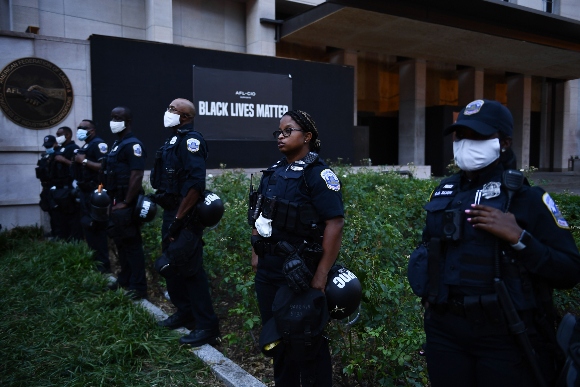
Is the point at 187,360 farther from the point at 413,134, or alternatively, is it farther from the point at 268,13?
the point at 413,134

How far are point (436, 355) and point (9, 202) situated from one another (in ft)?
29.8

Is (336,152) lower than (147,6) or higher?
lower

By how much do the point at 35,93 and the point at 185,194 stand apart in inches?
257

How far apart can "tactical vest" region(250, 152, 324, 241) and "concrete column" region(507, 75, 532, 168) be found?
25627 mm

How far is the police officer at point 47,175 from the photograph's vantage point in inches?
319

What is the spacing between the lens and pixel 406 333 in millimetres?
2982

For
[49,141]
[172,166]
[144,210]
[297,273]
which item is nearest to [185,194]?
[172,166]

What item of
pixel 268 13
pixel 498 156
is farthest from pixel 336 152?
pixel 498 156

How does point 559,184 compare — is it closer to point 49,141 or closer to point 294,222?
point 49,141

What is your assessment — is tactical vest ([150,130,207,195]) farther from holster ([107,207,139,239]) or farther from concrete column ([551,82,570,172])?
concrete column ([551,82,570,172])

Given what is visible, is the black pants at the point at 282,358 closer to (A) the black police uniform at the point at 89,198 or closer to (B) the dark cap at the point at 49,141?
(A) the black police uniform at the point at 89,198

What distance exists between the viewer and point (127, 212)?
17.6 ft

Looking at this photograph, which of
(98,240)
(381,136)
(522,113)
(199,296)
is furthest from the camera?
(522,113)

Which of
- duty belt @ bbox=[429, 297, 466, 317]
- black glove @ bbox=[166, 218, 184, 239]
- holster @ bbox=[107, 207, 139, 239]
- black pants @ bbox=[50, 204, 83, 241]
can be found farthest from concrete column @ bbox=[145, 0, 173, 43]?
duty belt @ bbox=[429, 297, 466, 317]
